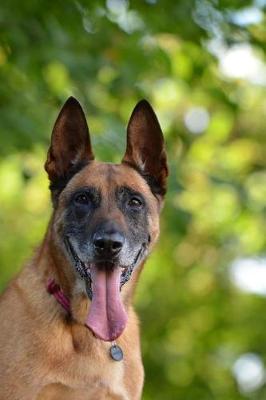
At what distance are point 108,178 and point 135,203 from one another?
0.20 m

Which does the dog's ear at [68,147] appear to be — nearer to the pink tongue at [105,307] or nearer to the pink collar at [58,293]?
the pink collar at [58,293]

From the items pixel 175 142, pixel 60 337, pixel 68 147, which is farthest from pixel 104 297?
pixel 175 142

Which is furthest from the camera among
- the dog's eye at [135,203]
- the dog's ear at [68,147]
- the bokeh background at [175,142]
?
the bokeh background at [175,142]

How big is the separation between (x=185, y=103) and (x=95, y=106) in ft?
21.0

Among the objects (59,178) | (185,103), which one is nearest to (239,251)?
(185,103)

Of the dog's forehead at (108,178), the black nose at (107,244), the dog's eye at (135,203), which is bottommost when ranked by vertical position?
the black nose at (107,244)

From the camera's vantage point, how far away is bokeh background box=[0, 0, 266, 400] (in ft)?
32.0

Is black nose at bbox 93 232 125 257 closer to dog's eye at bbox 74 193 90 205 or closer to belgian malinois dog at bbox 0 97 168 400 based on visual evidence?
belgian malinois dog at bbox 0 97 168 400

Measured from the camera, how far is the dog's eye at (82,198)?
6.85 m

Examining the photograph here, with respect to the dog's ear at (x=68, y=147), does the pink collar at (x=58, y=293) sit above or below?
below

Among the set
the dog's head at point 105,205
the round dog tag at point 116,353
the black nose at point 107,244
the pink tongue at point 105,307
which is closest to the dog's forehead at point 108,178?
the dog's head at point 105,205

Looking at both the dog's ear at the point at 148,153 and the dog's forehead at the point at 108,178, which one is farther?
the dog's ear at the point at 148,153

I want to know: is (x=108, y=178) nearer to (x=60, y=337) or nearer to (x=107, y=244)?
(x=107, y=244)

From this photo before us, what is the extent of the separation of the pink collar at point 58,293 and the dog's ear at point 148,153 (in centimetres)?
83
